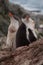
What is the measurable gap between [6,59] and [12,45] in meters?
1.09

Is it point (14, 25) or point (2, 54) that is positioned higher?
point (14, 25)

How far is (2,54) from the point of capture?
462cm

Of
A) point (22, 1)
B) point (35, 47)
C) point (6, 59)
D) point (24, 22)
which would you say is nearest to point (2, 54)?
point (6, 59)

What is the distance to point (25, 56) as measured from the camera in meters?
4.21

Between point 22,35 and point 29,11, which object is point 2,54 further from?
A: point 29,11

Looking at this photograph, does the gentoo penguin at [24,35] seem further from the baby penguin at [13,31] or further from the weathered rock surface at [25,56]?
the weathered rock surface at [25,56]

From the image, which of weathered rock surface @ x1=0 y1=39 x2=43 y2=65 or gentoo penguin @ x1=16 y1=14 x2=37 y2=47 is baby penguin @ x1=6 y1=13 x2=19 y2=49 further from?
weathered rock surface @ x1=0 y1=39 x2=43 y2=65

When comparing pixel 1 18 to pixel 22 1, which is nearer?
pixel 1 18

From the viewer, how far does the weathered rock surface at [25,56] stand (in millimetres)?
3920

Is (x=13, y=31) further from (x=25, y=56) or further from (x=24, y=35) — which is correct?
(x=25, y=56)

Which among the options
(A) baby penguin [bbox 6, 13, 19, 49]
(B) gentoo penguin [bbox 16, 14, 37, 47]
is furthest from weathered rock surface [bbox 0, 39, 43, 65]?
(A) baby penguin [bbox 6, 13, 19, 49]

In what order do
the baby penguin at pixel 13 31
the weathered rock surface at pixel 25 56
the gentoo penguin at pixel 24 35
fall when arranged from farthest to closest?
the baby penguin at pixel 13 31 → the gentoo penguin at pixel 24 35 → the weathered rock surface at pixel 25 56

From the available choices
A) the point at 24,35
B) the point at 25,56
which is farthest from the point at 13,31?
the point at 25,56

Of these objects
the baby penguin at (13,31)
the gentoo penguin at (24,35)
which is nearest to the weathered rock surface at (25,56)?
the gentoo penguin at (24,35)
